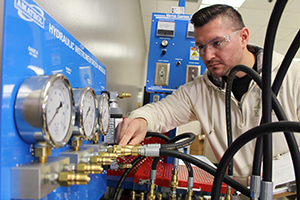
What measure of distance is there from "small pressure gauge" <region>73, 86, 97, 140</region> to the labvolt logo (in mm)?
127

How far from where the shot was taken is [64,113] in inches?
12.0

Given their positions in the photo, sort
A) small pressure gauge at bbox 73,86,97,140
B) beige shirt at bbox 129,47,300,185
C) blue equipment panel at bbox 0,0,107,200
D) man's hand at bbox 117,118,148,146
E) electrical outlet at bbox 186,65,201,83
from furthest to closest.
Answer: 1. electrical outlet at bbox 186,65,201,83
2. beige shirt at bbox 129,47,300,185
3. man's hand at bbox 117,118,148,146
4. small pressure gauge at bbox 73,86,97,140
5. blue equipment panel at bbox 0,0,107,200

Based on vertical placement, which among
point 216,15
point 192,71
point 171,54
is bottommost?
point 192,71

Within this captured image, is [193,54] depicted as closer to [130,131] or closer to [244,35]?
[244,35]

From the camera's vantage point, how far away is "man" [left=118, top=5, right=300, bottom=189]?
927mm

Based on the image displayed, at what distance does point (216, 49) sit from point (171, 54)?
0.48 meters

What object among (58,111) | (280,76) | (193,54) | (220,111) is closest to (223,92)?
(220,111)

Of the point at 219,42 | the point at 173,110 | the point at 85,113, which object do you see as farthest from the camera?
the point at 173,110

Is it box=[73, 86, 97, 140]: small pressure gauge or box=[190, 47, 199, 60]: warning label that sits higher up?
box=[190, 47, 199, 60]: warning label

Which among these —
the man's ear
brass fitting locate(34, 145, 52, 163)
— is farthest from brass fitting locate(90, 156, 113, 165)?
the man's ear

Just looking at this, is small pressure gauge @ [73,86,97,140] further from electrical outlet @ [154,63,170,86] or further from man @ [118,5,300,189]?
electrical outlet @ [154,63,170,86]

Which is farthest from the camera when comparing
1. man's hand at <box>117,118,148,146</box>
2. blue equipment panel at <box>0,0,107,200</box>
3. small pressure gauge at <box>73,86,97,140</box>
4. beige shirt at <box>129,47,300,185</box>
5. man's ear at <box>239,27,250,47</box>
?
man's ear at <box>239,27,250,47</box>

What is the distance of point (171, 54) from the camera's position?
143 centimetres

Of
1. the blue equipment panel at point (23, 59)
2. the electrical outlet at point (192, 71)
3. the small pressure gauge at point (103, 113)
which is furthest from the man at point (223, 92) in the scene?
the blue equipment panel at point (23, 59)
